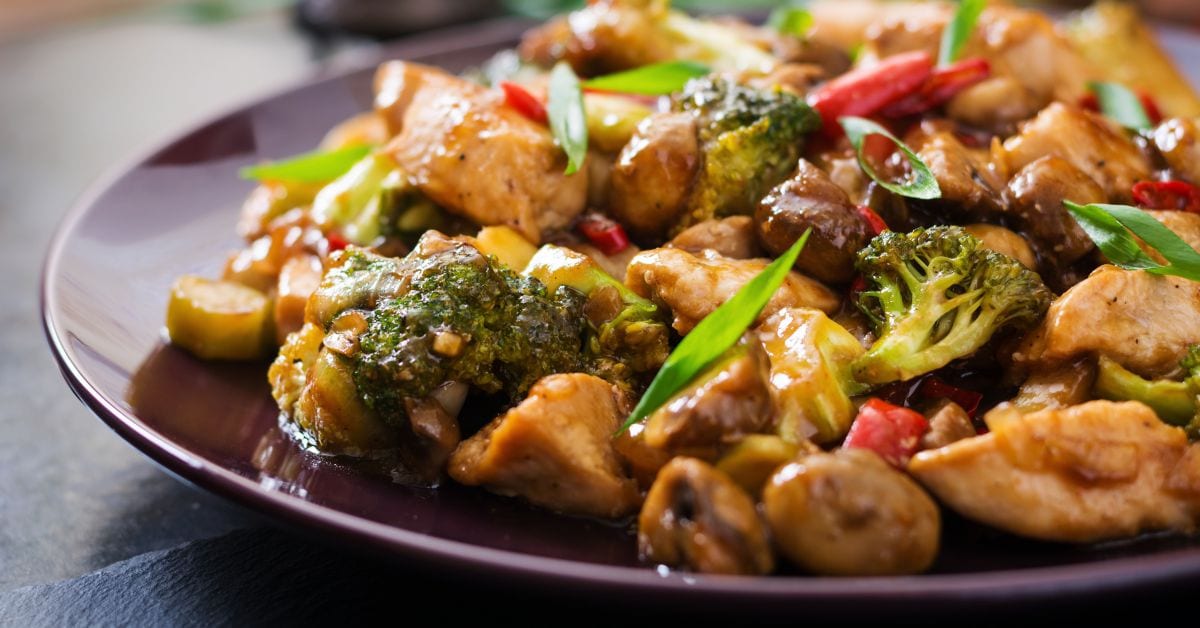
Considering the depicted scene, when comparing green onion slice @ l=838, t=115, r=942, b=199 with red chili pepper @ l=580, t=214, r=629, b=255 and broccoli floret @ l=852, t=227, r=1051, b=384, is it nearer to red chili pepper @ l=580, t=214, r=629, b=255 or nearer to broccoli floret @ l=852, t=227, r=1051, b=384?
broccoli floret @ l=852, t=227, r=1051, b=384

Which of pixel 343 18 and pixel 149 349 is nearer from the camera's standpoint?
pixel 149 349

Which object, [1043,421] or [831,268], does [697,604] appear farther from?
[831,268]

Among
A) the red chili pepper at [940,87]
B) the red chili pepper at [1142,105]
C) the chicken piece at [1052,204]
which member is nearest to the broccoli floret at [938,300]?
the chicken piece at [1052,204]

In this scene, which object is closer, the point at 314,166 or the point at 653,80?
the point at 653,80

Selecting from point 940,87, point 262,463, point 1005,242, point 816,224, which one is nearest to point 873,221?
point 816,224

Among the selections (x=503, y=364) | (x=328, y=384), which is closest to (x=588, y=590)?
(x=503, y=364)

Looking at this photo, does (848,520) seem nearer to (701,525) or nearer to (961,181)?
(701,525)
